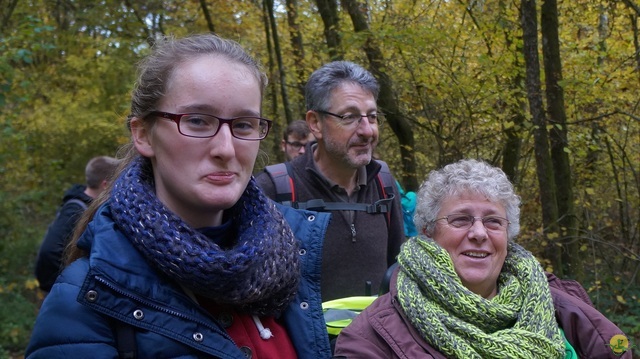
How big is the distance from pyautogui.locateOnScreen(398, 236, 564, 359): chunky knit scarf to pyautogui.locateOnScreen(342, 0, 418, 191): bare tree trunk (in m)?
5.39

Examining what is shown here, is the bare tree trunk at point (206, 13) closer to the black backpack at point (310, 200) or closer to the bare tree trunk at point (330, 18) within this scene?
the bare tree trunk at point (330, 18)

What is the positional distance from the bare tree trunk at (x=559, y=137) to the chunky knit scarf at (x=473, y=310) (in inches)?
165

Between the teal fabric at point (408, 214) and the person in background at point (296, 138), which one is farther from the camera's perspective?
the person in background at point (296, 138)

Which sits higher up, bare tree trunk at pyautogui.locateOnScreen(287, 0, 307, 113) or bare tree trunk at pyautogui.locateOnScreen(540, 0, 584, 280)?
bare tree trunk at pyautogui.locateOnScreen(287, 0, 307, 113)

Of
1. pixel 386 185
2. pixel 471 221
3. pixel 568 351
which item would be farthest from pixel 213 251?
pixel 386 185

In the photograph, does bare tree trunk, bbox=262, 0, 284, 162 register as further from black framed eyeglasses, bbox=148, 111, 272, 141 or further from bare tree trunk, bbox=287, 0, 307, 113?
black framed eyeglasses, bbox=148, 111, 272, 141

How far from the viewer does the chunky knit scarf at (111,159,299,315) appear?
1.69 meters

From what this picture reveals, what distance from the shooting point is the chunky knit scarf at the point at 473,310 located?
249 centimetres

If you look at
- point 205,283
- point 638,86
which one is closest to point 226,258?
point 205,283

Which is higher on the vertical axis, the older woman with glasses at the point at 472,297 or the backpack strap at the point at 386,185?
the backpack strap at the point at 386,185

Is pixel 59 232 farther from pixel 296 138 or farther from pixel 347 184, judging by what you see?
pixel 347 184

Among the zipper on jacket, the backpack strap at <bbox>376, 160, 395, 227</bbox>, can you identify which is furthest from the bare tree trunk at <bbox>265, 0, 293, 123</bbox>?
the zipper on jacket

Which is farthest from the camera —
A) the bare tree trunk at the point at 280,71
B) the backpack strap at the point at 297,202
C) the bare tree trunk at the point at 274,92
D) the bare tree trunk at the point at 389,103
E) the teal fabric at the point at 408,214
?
the bare tree trunk at the point at 274,92

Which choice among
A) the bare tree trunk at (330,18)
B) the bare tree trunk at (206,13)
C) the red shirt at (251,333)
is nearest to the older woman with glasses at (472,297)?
the red shirt at (251,333)
